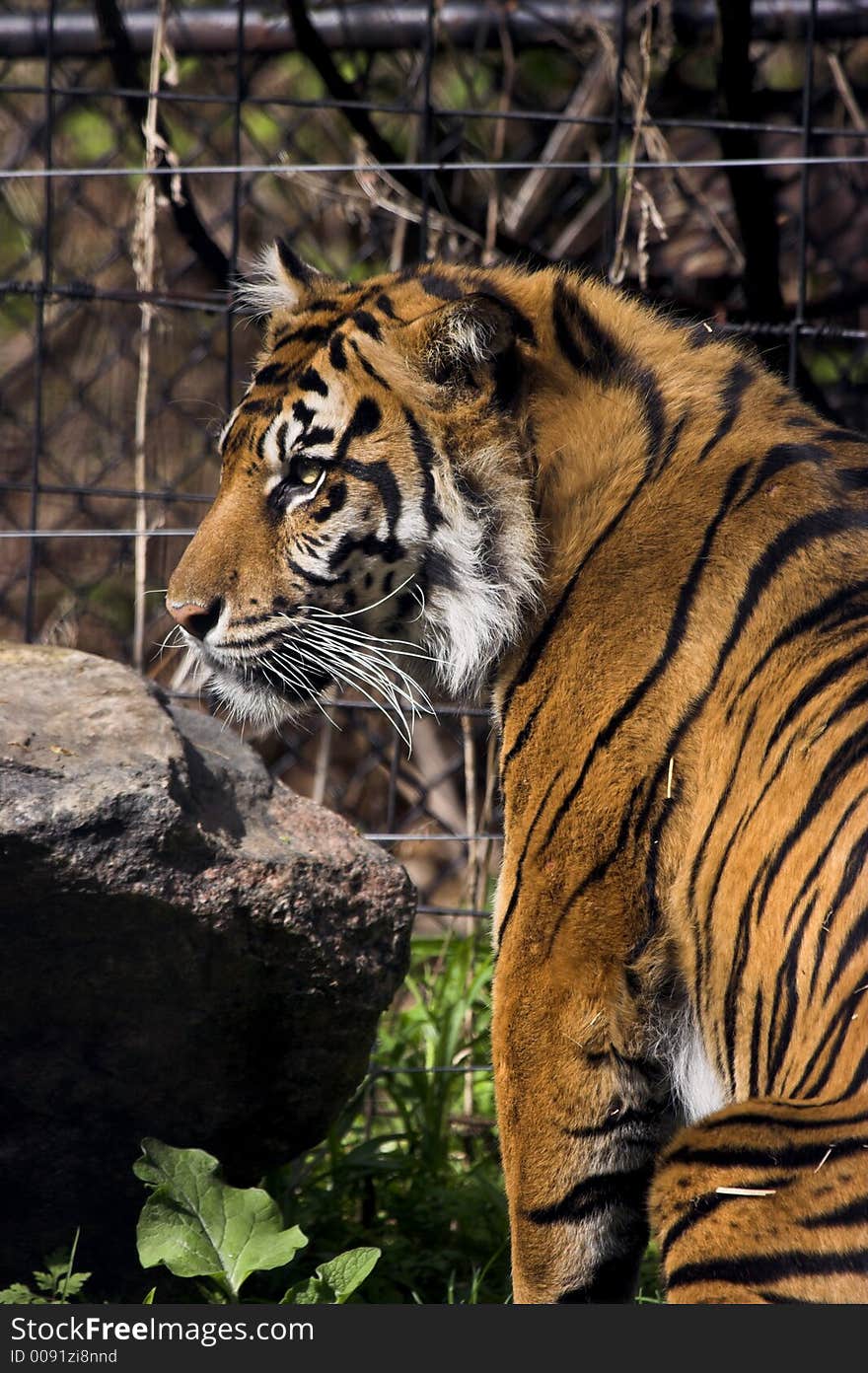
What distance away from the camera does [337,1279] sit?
2812 millimetres

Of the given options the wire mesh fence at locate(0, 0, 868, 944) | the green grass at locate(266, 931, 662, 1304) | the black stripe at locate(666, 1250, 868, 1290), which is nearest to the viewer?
the black stripe at locate(666, 1250, 868, 1290)

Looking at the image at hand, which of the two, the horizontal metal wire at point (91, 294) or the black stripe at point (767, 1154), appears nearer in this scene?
the black stripe at point (767, 1154)

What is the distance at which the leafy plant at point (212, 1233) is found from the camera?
275cm

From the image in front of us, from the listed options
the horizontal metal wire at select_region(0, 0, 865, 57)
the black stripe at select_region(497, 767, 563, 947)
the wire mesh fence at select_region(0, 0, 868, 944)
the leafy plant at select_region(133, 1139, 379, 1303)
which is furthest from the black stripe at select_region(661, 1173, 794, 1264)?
the horizontal metal wire at select_region(0, 0, 865, 57)

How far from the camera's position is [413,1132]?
4.02 metres

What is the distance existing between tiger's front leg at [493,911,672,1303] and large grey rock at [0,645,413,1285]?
49 cm

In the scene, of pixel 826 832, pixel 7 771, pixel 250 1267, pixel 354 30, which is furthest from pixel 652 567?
pixel 354 30

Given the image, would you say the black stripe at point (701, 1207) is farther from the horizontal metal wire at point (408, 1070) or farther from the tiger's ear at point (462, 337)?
the horizontal metal wire at point (408, 1070)

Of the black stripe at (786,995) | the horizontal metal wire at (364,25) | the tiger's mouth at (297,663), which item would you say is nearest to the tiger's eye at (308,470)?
the tiger's mouth at (297,663)

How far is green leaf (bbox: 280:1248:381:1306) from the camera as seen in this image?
9.16ft

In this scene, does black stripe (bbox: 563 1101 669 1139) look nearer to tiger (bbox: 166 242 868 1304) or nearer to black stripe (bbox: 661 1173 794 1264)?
tiger (bbox: 166 242 868 1304)

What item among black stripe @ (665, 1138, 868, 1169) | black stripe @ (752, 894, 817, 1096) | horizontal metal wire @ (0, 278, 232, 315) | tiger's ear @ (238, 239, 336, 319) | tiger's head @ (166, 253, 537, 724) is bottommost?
black stripe @ (665, 1138, 868, 1169)

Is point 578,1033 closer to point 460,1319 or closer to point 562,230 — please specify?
point 460,1319

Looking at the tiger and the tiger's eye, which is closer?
the tiger
